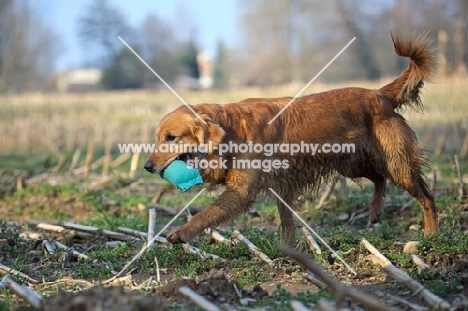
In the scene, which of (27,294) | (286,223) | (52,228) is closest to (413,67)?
(286,223)

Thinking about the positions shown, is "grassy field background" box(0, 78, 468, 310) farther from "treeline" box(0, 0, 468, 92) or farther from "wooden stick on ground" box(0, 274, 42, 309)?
"treeline" box(0, 0, 468, 92)

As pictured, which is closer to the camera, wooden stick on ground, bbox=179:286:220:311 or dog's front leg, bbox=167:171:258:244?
wooden stick on ground, bbox=179:286:220:311

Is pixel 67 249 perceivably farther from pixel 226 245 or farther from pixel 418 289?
pixel 418 289

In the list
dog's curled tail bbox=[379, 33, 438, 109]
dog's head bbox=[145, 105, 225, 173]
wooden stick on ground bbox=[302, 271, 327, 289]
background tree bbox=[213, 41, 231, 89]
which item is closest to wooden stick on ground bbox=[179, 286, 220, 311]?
wooden stick on ground bbox=[302, 271, 327, 289]

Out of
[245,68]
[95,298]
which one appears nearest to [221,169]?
[95,298]

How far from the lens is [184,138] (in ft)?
20.6

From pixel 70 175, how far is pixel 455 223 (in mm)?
8489

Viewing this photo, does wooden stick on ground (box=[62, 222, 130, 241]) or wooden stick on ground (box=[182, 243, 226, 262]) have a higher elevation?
wooden stick on ground (box=[182, 243, 226, 262])

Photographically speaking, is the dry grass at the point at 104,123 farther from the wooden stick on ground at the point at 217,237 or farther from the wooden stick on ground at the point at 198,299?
the wooden stick on ground at the point at 198,299

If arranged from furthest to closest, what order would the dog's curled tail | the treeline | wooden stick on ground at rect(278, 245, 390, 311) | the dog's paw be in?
the treeline, the dog's curled tail, the dog's paw, wooden stick on ground at rect(278, 245, 390, 311)

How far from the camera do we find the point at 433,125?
1680cm

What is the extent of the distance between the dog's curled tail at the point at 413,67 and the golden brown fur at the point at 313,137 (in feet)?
0.04

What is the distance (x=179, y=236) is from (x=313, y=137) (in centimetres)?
197

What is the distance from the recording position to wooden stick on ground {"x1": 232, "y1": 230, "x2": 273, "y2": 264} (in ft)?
19.7
